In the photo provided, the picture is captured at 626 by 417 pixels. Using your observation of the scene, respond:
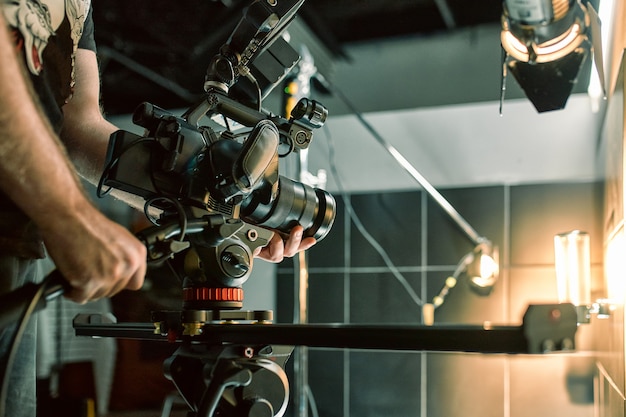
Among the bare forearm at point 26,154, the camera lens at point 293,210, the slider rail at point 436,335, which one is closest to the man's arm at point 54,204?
the bare forearm at point 26,154

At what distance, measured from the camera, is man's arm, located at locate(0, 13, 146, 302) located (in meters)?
0.68

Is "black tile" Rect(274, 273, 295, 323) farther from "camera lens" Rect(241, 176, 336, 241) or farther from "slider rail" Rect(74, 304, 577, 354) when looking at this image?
"slider rail" Rect(74, 304, 577, 354)

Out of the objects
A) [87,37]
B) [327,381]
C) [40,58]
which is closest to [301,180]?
[327,381]

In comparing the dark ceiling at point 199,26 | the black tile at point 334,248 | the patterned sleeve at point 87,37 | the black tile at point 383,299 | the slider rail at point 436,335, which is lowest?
the slider rail at point 436,335

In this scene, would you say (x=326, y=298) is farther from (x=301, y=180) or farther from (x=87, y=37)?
(x=87, y=37)

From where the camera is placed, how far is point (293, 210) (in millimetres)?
1020

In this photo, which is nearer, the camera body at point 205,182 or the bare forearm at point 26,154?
the bare forearm at point 26,154

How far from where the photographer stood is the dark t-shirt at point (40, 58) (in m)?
0.87

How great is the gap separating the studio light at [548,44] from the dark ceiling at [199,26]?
179cm

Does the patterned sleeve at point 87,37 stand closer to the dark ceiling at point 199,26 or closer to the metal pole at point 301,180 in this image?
the metal pole at point 301,180

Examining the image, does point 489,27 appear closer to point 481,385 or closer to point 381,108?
point 381,108

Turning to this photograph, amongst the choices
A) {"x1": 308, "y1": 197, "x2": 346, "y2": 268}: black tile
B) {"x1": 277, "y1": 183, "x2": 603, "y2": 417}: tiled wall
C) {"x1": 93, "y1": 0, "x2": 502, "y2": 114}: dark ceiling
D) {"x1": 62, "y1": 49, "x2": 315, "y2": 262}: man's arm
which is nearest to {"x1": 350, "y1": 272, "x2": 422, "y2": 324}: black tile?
{"x1": 277, "y1": 183, "x2": 603, "y2": 417}: tiled wall

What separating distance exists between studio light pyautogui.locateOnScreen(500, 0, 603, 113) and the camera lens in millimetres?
494

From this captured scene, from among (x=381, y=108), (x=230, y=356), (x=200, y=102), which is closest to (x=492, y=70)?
(x=381, y=108)
